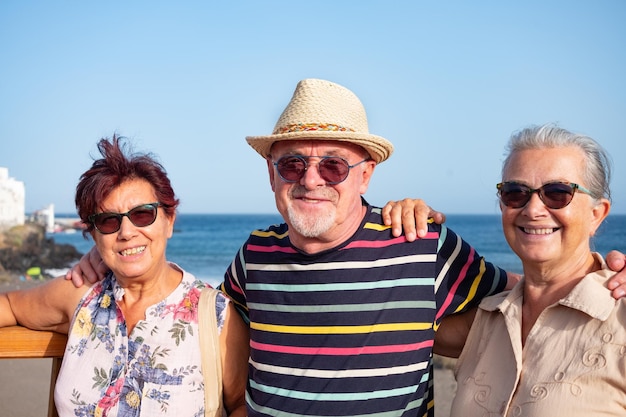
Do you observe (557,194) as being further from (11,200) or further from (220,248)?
(11,200)

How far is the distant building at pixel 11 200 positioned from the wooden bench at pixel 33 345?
4672 centimetres

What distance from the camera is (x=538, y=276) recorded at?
8.89 ft

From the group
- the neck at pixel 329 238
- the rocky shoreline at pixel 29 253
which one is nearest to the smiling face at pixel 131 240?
the neck at pixel 329 238

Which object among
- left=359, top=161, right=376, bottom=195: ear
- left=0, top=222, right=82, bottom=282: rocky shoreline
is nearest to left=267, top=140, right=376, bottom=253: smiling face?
left=359, top=161, right=376, bottom=195: ear

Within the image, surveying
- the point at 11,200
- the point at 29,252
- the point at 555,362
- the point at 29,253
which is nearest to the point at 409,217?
the point at 555,362

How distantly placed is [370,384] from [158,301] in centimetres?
116

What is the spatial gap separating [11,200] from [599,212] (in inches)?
2019

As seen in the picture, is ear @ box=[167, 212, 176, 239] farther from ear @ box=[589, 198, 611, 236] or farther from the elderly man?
ear @ box=[589, 198, 611, 236]

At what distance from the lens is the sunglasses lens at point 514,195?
105 inches

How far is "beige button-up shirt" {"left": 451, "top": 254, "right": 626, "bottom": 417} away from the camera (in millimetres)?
2295

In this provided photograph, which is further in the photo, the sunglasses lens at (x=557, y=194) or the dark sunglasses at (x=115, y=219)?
the dark sunglasses at (x=115, y=219)

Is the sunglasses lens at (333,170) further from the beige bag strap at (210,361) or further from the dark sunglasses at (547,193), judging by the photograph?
the beige bag strap at (210,361)

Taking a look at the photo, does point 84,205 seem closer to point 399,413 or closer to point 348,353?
point 348,353

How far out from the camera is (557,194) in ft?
8.50
